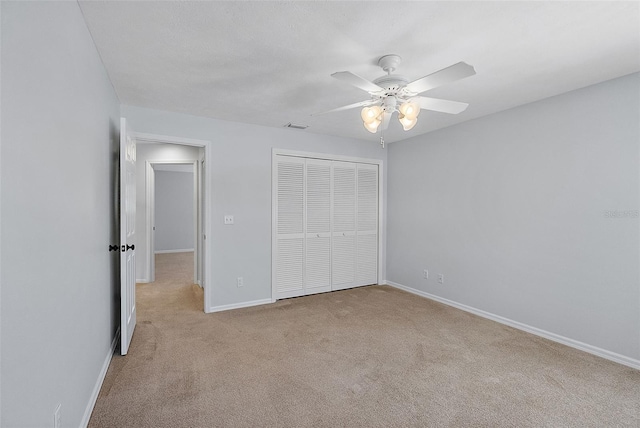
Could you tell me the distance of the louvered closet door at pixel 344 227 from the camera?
4.77m

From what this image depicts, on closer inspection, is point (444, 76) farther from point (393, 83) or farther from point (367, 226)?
point (367, 226)

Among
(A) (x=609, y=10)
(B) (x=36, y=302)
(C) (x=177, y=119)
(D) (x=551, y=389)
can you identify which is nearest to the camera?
(B) (x=36, y=302)

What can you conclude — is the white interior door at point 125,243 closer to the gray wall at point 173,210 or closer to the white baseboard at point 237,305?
the white baseboard at point 237,305

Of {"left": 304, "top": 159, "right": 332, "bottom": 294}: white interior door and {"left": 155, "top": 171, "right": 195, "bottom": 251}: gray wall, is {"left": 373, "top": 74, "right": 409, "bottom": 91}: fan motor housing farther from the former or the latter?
{"left": 155, "top": 171, "right": 195, "bottom": 251}: gray wall

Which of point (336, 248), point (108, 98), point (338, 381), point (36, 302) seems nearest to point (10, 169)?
point (36, 302)

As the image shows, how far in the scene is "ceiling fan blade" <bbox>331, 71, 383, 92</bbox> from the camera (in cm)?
191

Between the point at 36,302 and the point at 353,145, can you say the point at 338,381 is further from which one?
the point at 353,145

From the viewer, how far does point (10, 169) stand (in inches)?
39.5

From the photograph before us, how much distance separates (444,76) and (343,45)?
2.26 feet

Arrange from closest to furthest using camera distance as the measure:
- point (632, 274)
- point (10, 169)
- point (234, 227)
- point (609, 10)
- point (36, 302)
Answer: point (10, 169)
point (36, 302)
point (609, 10)
point (632, 274)
point (234, 227)

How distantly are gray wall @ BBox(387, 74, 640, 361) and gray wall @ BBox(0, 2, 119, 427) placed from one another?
373cm

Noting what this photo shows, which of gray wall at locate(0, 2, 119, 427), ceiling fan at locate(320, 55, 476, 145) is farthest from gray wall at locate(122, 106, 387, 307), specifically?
ceiling fan at locate(320, 55, 476, 145)

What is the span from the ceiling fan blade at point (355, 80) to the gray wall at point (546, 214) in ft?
6.68

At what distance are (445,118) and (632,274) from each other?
2244 mm
